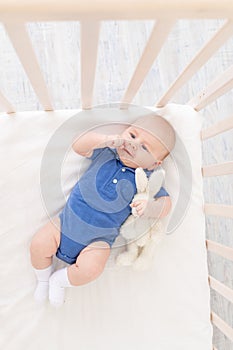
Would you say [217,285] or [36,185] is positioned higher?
[36,185]

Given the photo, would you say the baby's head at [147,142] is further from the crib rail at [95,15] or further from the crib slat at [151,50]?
the crib rail at [95,15]

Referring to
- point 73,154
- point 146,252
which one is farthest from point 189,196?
point 73,154

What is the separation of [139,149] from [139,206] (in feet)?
0.42

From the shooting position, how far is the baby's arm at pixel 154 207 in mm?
1058

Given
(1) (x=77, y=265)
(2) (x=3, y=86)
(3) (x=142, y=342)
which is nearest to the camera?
(1) (x=77, y=265)

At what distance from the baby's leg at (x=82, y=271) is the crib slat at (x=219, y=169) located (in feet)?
1.00

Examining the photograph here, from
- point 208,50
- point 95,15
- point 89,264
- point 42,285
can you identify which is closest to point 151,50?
point 208,50

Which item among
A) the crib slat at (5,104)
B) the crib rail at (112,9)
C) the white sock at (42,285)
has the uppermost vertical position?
the crib rail at (112,9)

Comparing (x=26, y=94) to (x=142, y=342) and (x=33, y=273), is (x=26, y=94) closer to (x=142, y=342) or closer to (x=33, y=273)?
(x=33, y=273)

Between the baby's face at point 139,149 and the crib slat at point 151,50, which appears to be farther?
the baby's face at point 139,149

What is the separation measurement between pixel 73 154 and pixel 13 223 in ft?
0.73

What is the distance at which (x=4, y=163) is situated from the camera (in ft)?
3.72

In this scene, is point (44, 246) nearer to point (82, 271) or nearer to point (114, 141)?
point (82, 271)

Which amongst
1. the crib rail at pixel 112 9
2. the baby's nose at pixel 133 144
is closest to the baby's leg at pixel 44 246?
the baby's nose at pixel 133 144
